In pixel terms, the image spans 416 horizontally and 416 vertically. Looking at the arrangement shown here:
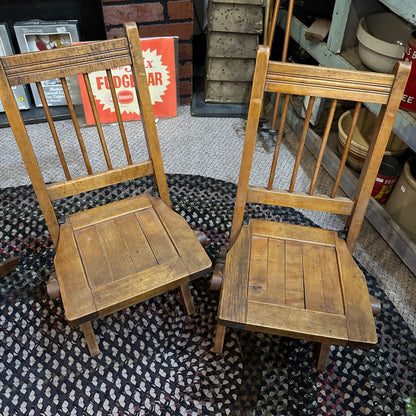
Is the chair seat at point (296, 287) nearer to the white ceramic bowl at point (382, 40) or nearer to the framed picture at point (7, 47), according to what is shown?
the white ceramic bowl at point (382, 40)

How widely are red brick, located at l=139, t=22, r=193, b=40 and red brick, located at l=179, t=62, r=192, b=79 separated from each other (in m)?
0.17

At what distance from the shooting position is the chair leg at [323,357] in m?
1.30

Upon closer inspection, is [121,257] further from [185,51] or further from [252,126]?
[185,51]

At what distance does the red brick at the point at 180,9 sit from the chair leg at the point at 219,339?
162 cm

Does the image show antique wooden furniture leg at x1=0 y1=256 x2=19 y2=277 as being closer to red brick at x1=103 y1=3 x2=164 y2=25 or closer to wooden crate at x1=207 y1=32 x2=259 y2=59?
red brick at x1=103 y1=3 x2=164 y2=25

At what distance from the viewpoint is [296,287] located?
1.13 metres

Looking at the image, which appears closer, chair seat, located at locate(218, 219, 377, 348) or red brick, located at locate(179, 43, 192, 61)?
chair seat, located at locate(218, 219, 377, 348)

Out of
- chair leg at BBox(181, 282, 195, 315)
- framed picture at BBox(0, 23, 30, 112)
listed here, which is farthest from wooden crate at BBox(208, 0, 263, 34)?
chair leg at BBox(181, 282, 195, 315)

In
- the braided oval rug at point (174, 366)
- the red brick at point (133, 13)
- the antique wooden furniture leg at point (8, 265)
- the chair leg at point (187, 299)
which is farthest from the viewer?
the red brick at point (133, 13)

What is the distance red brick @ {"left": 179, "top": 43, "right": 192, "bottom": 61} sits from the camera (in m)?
2.27

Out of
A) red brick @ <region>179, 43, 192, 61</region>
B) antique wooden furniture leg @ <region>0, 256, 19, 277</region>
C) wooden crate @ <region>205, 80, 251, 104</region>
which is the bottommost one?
antique wooden furniture leg @ <region>0, 256, 19, 277</region>

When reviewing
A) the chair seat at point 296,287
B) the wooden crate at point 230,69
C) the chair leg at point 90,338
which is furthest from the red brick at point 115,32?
the chair leg at point 90,338

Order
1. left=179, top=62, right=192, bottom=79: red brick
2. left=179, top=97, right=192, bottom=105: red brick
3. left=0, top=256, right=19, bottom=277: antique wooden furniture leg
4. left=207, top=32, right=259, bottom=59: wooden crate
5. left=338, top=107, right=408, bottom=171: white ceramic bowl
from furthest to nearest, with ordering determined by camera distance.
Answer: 1. left=179, top=97, right=192, bottom=105: red brick
2. left=179, top=62, right=192, bottom=79: red brick
3. left=207, top=32, right=259, bottom=59: wooden crate
4. left=338, top=107, right=408, bottom=171: white ceramic bowl
5. left=0, top=256, right=19, bottom=277: antique wooden furniture leg

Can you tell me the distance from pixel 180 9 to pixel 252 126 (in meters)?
1.32
